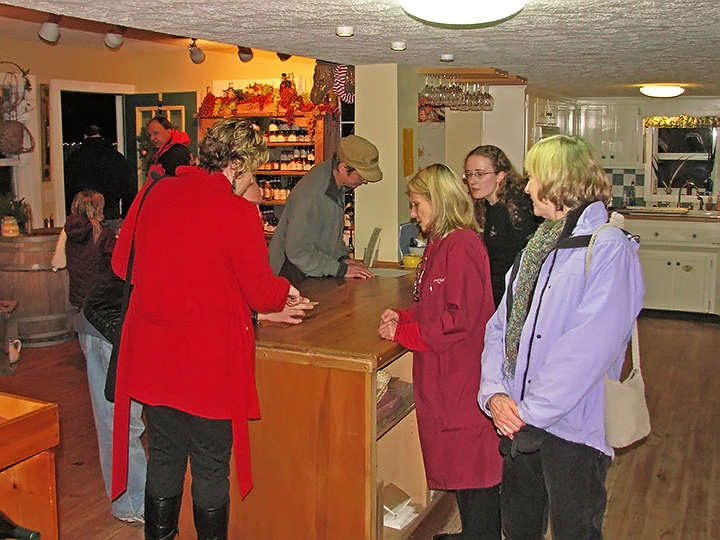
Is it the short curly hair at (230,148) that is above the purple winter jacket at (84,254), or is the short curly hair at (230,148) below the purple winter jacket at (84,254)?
above

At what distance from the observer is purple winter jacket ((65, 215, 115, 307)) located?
5.00 meters

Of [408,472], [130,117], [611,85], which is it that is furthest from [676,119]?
[408,472]

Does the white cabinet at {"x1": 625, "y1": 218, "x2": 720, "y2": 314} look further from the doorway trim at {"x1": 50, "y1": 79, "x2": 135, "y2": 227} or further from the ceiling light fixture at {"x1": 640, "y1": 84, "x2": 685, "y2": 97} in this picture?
the doorway trim at {"x1": 50, "y1": 79, "x2": 135, "y2": 227}

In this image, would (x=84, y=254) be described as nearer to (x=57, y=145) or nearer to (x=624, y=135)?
(x=57, y=145)

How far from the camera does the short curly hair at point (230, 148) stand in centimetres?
250

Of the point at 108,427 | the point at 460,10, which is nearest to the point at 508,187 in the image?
the point at 460,10

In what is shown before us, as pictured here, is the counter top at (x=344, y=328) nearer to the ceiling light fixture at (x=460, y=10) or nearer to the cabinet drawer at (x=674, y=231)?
the ceiling light fixture at (x=460, y=10)

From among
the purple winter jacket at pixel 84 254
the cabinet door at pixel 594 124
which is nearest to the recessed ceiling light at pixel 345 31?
the purple winter jacket at pixel 84 254

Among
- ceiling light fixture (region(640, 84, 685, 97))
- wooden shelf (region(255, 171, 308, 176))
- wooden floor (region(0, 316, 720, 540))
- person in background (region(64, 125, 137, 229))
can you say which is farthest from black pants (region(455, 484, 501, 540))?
wooden shelf (region(255, 171, 308, 176))

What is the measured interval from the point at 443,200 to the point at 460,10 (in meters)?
0.66

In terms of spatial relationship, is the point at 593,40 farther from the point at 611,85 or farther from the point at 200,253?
the point at 611,85

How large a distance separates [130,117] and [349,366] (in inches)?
247

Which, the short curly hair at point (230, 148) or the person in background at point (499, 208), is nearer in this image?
the short curly hair at point (230, 148)

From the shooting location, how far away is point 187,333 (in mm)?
2393
